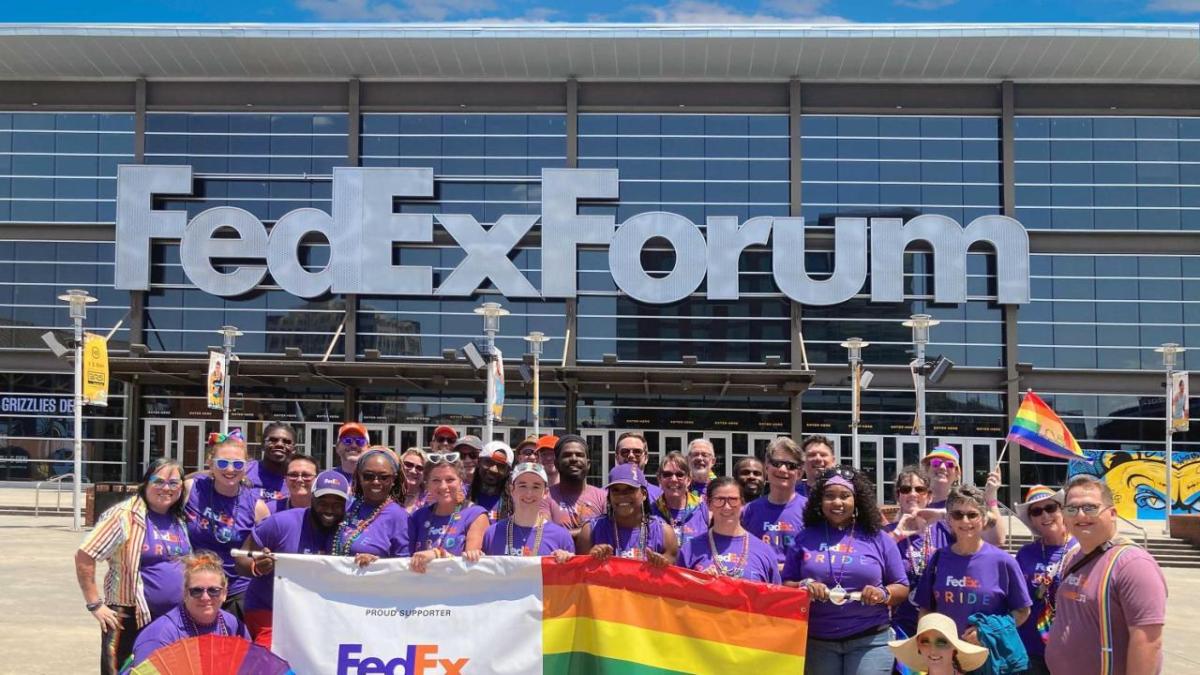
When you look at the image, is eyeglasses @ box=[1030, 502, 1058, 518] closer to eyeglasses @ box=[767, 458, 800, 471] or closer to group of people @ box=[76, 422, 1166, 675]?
group of people @ box=[76, 422, 1166, 675]

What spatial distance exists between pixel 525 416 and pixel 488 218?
690 cm

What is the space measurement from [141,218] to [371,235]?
26.2ft

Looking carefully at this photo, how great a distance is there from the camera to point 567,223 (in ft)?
119

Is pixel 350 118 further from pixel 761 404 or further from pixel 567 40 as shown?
pixel 761 404

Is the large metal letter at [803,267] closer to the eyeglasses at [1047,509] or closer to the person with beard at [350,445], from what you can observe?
the person with beard at [350,445]

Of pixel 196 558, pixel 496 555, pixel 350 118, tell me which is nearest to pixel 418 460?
pixel 496 555

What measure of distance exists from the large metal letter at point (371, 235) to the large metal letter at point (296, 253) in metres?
0.36

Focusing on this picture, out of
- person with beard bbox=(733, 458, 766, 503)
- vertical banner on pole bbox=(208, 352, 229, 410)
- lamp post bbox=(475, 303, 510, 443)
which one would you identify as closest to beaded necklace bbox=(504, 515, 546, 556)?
person with beard bbox=(733, 458, 766, 503)

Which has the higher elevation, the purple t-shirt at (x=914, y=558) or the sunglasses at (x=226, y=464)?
the sunglasses at (x=226, y=464)

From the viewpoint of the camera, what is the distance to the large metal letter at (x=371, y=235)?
1433 inches

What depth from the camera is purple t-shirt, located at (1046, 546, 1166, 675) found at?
15.0 feet

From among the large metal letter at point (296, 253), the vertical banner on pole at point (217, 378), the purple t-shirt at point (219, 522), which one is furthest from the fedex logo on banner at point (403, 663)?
the large metal letter at point (296, 253)

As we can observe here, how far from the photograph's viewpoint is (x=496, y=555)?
697 cm

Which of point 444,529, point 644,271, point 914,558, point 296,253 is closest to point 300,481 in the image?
point 444,529
